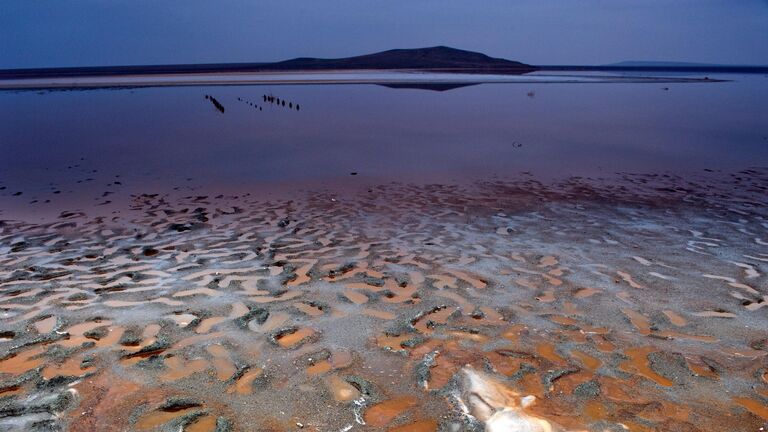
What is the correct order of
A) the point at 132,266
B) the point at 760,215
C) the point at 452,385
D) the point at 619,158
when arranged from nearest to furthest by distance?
the point at 452,385 < the point at 132,266 < the point at 760,215 < the point at 619,158

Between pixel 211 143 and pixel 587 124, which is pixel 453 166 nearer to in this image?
pixel 211 143

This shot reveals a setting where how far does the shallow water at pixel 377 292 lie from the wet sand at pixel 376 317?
0.03 meters

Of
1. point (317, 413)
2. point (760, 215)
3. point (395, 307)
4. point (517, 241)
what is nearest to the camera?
point (317, 413)

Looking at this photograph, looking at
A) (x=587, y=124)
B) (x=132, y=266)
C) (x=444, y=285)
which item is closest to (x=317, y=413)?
(x=444, y=285)

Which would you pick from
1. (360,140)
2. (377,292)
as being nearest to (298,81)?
(360,140)

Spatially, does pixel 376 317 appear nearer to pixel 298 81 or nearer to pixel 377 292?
pixel 377 292

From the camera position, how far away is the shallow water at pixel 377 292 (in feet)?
17.8

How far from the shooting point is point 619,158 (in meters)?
20.7

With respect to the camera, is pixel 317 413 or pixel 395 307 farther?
pixel 395 307

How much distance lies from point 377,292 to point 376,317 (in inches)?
35.3

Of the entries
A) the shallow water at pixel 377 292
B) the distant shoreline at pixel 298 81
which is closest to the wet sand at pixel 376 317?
the shallow water at pixel 377 292

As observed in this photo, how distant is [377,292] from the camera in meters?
8.20

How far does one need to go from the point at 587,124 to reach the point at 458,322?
27658 mm

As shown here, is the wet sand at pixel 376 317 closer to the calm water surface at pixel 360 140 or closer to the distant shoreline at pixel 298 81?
the calm water surface at pixel 360 140
